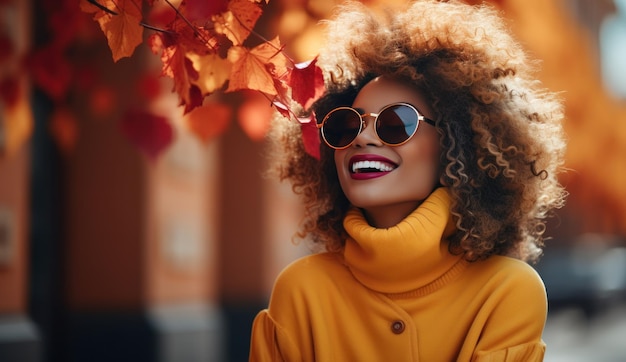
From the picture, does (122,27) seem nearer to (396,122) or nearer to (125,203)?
(396,122)

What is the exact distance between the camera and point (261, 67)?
113 inches

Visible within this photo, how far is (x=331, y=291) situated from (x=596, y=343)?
11.5 meters

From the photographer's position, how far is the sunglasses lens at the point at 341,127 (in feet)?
9.50

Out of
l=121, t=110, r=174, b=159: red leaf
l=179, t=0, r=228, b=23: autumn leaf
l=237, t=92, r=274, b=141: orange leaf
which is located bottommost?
l=121, t=110, r=174, b=159: red leaf

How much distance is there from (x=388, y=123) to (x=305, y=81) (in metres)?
0.28

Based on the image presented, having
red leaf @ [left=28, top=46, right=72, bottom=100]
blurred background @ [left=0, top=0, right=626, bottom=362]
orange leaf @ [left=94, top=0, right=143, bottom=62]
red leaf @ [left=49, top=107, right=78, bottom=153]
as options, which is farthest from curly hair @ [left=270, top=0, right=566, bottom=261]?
red leaf @ [left=49, top=107, right=78, bottom=153]

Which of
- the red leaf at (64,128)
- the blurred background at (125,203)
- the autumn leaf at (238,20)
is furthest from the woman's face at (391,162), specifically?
the red leaf at (64,128)

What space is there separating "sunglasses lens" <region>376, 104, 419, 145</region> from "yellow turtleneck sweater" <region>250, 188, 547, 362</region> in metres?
0.21

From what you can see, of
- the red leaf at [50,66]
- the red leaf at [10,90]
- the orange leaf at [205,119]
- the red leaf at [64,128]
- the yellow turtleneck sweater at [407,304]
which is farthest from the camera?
the red leaf at [64,128]

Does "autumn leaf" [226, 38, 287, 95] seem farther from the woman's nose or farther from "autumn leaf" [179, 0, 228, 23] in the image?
the woman's nose

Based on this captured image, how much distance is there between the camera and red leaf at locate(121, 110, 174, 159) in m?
4.46

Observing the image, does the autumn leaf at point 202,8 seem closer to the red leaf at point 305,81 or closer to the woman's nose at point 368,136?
the red leaf at point 305,81

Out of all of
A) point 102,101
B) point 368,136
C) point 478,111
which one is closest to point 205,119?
point 368,136

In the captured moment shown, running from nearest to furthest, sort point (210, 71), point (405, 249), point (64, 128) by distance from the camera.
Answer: point (405, 249), point (210, 71), point (64, 128)
